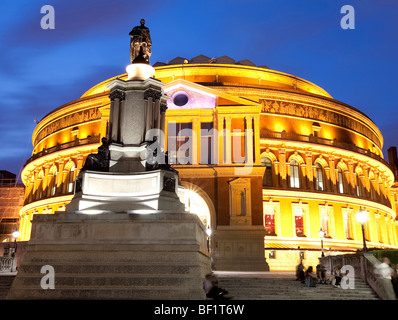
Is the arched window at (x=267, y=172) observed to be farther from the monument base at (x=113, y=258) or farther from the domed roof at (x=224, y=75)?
the monument base at (x=113, y=258)

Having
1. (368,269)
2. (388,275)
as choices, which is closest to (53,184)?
(368,269)

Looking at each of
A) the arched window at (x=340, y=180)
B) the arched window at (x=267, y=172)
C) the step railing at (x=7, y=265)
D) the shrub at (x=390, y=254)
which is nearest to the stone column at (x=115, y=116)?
the shrub at (x=390, y=254)

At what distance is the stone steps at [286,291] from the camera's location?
16.5 m

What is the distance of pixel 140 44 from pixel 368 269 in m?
14.4

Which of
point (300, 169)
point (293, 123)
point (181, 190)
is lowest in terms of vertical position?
point (181, 190)

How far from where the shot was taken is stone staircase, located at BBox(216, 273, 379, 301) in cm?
1648

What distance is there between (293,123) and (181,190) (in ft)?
123

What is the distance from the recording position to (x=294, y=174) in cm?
4822

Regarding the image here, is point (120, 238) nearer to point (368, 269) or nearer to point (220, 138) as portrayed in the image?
point (368, 269)

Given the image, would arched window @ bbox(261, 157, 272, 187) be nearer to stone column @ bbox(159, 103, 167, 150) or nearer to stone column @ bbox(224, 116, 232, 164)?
stone column @ bbox(224, 116, 232, 164)

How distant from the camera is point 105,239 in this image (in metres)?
13.3

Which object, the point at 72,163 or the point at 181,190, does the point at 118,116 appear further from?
the point at 72,163

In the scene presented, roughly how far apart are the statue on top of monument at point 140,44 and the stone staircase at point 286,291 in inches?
408
